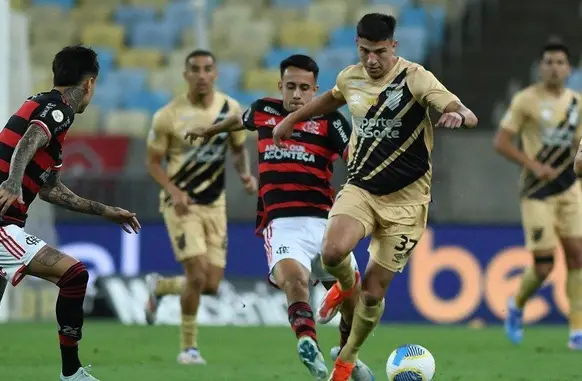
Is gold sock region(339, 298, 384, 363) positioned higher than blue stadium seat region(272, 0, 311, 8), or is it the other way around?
blue stadium seat region(272, 0, 311, 8)

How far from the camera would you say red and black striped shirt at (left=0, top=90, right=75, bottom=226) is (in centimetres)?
788

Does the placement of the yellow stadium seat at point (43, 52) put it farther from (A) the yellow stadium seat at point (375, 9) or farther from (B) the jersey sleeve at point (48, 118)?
(B) the jersey sleeve at point (48, 118)

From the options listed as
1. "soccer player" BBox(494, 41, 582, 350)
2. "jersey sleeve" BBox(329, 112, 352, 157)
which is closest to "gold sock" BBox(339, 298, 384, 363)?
"jersey sleeve" BBox(329, 112, 352, 157)

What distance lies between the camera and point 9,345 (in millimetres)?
12375

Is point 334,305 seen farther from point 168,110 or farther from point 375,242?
point 168,110

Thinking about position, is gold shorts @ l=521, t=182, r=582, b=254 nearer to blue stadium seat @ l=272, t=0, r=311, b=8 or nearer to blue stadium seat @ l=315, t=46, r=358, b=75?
blue stadium seat @ l=315, t=46, r=358, b=75

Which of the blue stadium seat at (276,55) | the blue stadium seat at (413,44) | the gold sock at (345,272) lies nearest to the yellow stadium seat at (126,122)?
the blue stadium seat at (276,55)

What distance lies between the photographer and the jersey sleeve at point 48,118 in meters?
7.80

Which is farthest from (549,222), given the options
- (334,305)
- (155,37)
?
(155,37)

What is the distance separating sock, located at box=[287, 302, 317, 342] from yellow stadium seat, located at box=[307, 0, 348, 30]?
14.1 m

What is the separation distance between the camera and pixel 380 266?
855 centimetres

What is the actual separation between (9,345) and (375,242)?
498cm

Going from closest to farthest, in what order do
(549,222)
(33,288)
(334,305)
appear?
(334,305) < (549,222) < (33,288)

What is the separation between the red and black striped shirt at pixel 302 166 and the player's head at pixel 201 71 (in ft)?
7.51
